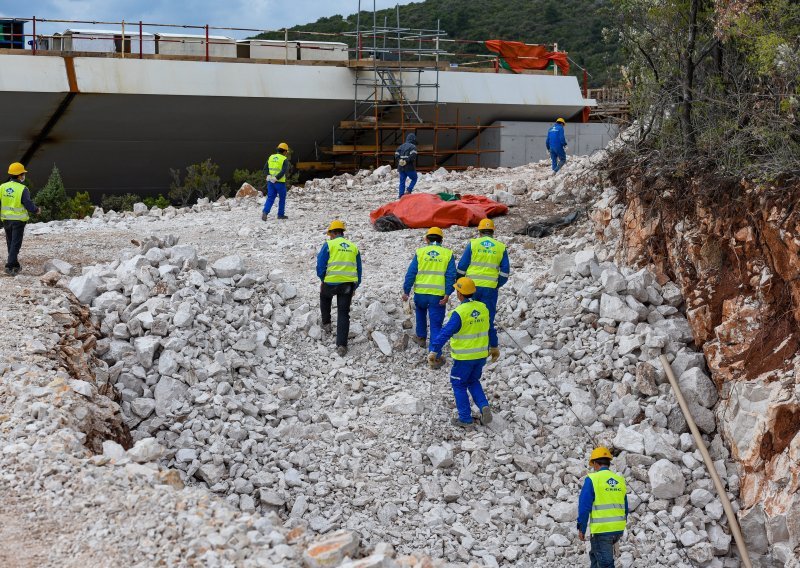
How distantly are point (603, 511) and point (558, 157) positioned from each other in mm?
11642

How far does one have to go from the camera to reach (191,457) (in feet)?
29.2

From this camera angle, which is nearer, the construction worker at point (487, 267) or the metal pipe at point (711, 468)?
the metal pipe at point (711, 468)

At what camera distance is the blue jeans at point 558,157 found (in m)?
18.0

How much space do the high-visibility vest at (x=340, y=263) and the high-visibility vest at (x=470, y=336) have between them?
1820 mm

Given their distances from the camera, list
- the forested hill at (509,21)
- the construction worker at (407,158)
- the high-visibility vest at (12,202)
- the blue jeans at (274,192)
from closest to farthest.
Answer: the high-visibility vest at (12,202)
the blue jeans at (274,192)
the construction worker at (407,158)
the forested hill at (509,21)

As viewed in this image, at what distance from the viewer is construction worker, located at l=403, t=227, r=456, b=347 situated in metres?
10.3

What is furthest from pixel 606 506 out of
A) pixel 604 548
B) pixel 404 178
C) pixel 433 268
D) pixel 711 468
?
pixel 404 178

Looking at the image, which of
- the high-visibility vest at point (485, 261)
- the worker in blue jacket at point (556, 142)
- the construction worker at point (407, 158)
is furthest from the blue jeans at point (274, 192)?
the high-visibility vest at point (485, 261)

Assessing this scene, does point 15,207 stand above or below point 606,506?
above

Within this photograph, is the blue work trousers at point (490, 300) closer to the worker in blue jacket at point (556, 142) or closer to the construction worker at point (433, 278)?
the construction worker at point (433, 278)

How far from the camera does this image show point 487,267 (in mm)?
10469

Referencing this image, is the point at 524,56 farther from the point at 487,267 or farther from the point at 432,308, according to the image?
the point at 432,308

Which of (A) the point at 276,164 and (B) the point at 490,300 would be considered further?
(A) the point at 276,164

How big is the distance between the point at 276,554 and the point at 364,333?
5690 millimetres
